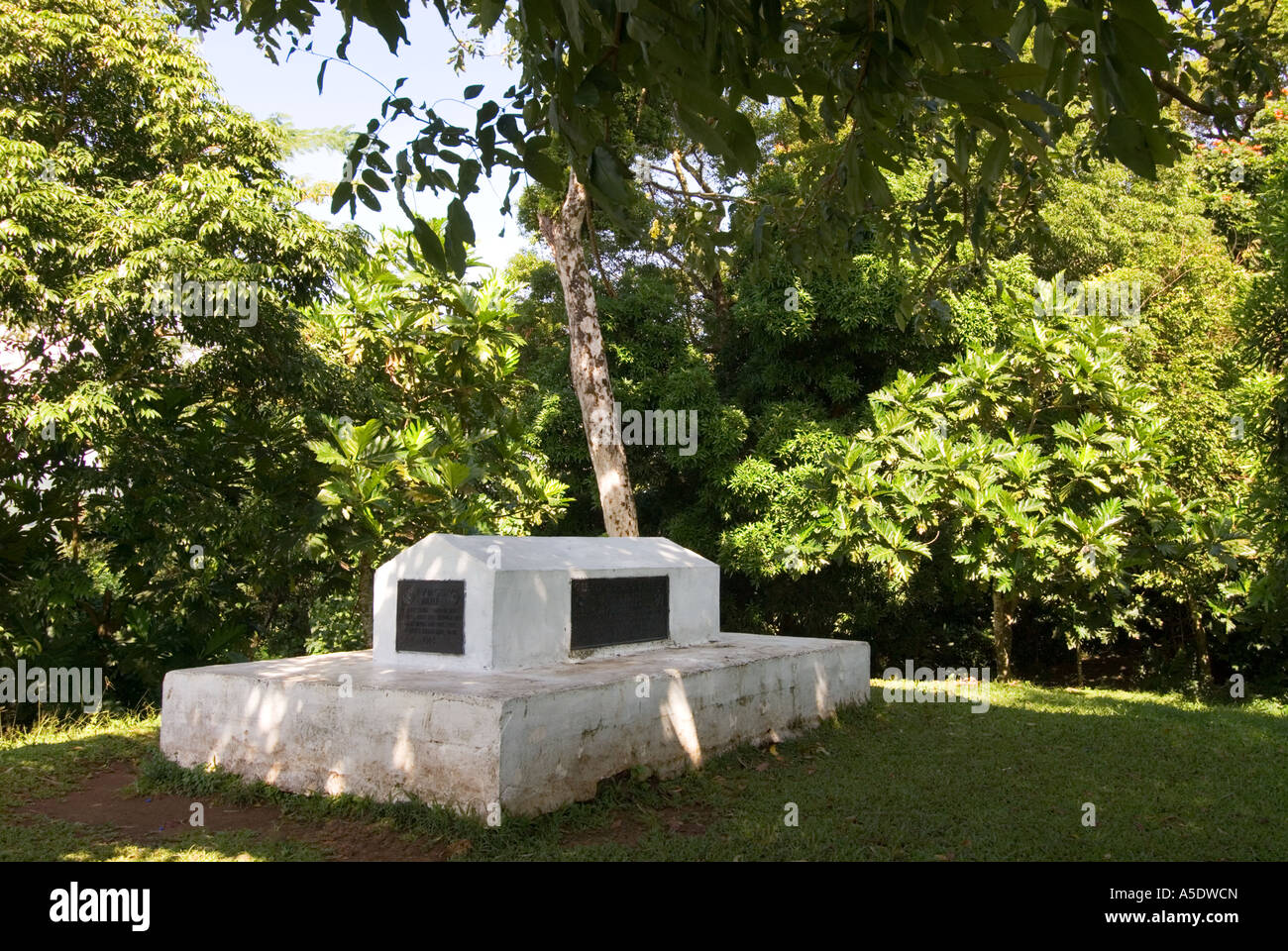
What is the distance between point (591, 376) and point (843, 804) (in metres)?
6.65

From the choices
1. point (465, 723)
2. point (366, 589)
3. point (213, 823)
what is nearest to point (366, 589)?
point (366, 589)

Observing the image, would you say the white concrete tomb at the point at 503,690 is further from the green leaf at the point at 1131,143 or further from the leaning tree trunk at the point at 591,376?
the green leaf at the point at 1131,143

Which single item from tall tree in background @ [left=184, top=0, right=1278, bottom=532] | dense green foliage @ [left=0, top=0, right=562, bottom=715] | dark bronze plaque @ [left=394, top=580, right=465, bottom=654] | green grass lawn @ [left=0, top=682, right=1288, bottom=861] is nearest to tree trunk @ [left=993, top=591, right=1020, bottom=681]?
green grass lawn @ [left=0, top=682, right=1288, bottom=861]

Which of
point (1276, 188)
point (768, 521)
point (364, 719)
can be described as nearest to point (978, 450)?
point (768, 521)

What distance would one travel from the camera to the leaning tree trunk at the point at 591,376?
11398mm

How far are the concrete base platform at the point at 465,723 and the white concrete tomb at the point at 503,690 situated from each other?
1cm

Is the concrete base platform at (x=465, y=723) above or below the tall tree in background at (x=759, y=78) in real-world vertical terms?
below

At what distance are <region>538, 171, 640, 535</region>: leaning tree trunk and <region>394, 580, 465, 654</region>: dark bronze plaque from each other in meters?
4.74

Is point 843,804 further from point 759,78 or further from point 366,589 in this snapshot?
point 366,589

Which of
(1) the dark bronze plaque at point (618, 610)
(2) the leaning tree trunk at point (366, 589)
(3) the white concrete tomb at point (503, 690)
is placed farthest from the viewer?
(2) the leaning tree trunk at point (366, 589)

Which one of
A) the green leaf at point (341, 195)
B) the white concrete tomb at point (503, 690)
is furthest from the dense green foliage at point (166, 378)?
the green leaf at point (341, 195)

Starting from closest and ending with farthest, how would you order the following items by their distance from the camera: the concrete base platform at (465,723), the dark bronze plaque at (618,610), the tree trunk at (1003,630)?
the concrete base platform at (465,723) → the dark bronze plaque at (618,610) → the tree trunk at (1003,630)

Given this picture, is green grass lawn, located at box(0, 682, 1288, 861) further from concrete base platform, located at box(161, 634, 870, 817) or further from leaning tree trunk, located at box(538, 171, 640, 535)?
leaning tree trunk, located at box(538, 171, 640, 535)

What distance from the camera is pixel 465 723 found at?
528cm
